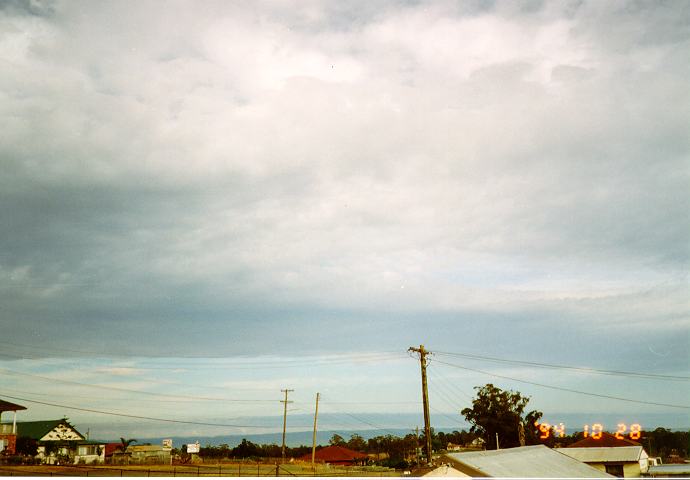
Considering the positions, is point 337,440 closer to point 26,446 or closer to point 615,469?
point 26,446

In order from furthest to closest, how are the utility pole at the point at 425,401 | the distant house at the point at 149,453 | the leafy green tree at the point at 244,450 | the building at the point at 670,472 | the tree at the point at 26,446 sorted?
the leafy green tree at the point at 244,450, the distant house at the point at 149,453, the tree at the point at 26,446, the building at the point at 670,472, the utility pole at the point at 425,401

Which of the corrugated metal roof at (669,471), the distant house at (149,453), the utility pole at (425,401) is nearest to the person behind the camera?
the utility pole at (425,401)

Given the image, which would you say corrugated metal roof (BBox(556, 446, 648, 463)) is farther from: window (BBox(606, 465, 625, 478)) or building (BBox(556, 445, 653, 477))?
window (BBox(606, 465, 625, 478))

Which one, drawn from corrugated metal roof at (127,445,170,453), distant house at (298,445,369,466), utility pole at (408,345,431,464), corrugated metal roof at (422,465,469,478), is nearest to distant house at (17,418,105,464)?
corrugated metal roof at (127,445,170,453)

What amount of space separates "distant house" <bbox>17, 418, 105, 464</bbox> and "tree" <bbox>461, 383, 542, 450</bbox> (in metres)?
56.5

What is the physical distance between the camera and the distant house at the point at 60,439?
74.9 m

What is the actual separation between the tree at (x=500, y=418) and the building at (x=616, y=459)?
23.7 m

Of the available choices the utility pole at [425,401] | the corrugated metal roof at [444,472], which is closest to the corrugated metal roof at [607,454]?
the utility pole at [425,401]

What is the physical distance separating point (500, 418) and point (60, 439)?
223ft

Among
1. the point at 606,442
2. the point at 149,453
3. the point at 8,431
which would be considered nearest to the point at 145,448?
the point at 149,453

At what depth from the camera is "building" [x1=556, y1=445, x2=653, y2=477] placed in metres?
49.9

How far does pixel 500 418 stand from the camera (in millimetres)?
78312

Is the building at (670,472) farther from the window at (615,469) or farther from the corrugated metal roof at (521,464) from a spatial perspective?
the corrugated metal roof at (521,464)

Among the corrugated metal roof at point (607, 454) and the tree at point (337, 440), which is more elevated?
the corrugated metal roof at point (607, 454)
